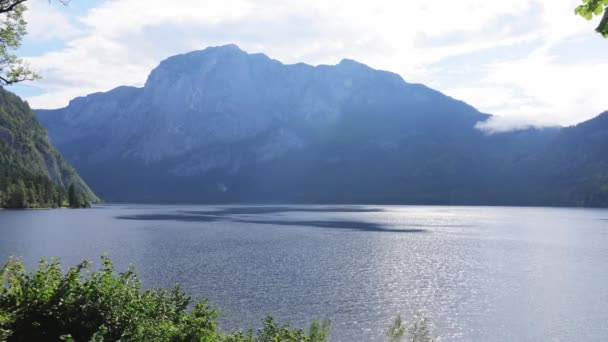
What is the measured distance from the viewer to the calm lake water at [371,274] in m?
56.4

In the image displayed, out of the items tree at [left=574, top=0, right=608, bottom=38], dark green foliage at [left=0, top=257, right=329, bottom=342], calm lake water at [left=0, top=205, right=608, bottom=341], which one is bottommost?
calm lake water at [left=0, top=205, right=608, bottom=341]

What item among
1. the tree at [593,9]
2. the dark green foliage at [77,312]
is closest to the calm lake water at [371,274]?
the dark green foliage at [77,312]

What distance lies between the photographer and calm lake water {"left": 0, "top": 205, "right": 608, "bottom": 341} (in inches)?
2219

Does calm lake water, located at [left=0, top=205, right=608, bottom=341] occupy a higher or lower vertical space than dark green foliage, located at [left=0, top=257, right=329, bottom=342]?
lower

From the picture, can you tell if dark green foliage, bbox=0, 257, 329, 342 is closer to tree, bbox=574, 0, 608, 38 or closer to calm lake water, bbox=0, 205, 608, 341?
tree, bbox=574, 0, 608, 38

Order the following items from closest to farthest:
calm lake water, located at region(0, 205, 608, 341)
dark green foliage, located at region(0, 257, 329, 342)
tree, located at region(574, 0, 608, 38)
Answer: tree, located at region(574, 0, 608, 38)
dark green foliage, located at region(0, 257, 329, 342)
calm lake water, located at region(0, 205, 608, 341)

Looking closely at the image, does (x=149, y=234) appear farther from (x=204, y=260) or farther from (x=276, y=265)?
(x=276, y=265)

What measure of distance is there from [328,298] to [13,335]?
5156 centimetres

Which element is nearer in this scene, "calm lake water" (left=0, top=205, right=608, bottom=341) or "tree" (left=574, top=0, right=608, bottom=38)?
"tree" (left=574, top=0, right=608, bottom=38)

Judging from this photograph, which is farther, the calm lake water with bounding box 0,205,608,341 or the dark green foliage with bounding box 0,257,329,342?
the calm lake water with bounding box 0,205,608,341

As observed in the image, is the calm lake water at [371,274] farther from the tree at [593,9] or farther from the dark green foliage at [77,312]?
the tree at [593,9]

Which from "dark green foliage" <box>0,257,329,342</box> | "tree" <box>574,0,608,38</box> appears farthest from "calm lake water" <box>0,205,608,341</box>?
"tree" <box>574,0,608,38</box>

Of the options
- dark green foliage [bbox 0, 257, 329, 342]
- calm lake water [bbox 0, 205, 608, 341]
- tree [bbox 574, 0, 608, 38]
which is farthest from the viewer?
calm lake water [bbox 0, 205, 608, 341]

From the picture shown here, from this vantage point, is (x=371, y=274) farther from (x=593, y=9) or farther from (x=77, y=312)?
(x=593, y=9)
